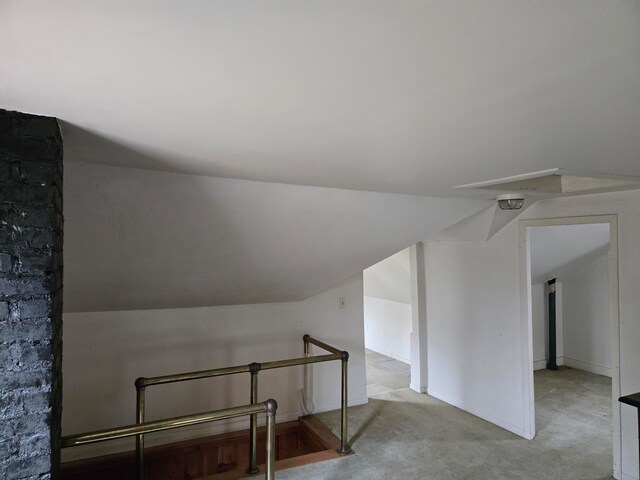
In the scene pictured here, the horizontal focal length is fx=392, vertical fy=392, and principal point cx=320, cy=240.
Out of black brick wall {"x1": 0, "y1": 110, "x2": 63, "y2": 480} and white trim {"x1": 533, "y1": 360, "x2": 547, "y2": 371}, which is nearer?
black brick wall {"x1": 0, "y1": 110, "x2": 63, "y2": 480}

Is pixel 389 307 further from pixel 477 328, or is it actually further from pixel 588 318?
pixel 588 318

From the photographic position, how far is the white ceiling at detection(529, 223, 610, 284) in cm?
395

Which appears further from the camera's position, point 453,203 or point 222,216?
point 453,203

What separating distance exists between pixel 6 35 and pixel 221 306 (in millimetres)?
2836

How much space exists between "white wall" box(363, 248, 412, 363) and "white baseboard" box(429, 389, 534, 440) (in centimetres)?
141

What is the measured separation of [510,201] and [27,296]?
2843 mm

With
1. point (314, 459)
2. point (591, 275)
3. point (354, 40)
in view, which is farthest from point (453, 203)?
point (591, 275)

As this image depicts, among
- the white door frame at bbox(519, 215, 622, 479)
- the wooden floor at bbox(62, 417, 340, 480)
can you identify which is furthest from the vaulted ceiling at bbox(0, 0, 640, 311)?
the wooden floor at bbox(62, 417, 340, 480)

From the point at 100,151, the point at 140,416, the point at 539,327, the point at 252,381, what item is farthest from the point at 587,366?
the point at 100,151

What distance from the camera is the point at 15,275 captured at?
1180 mm

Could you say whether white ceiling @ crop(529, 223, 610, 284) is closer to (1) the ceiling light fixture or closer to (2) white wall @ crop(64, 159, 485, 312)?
(1) the ceiling light fixture

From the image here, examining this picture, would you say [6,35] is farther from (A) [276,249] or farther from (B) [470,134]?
(A) [276,249]

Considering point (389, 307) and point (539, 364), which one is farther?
point (389, 307)

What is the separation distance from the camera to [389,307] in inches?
226
